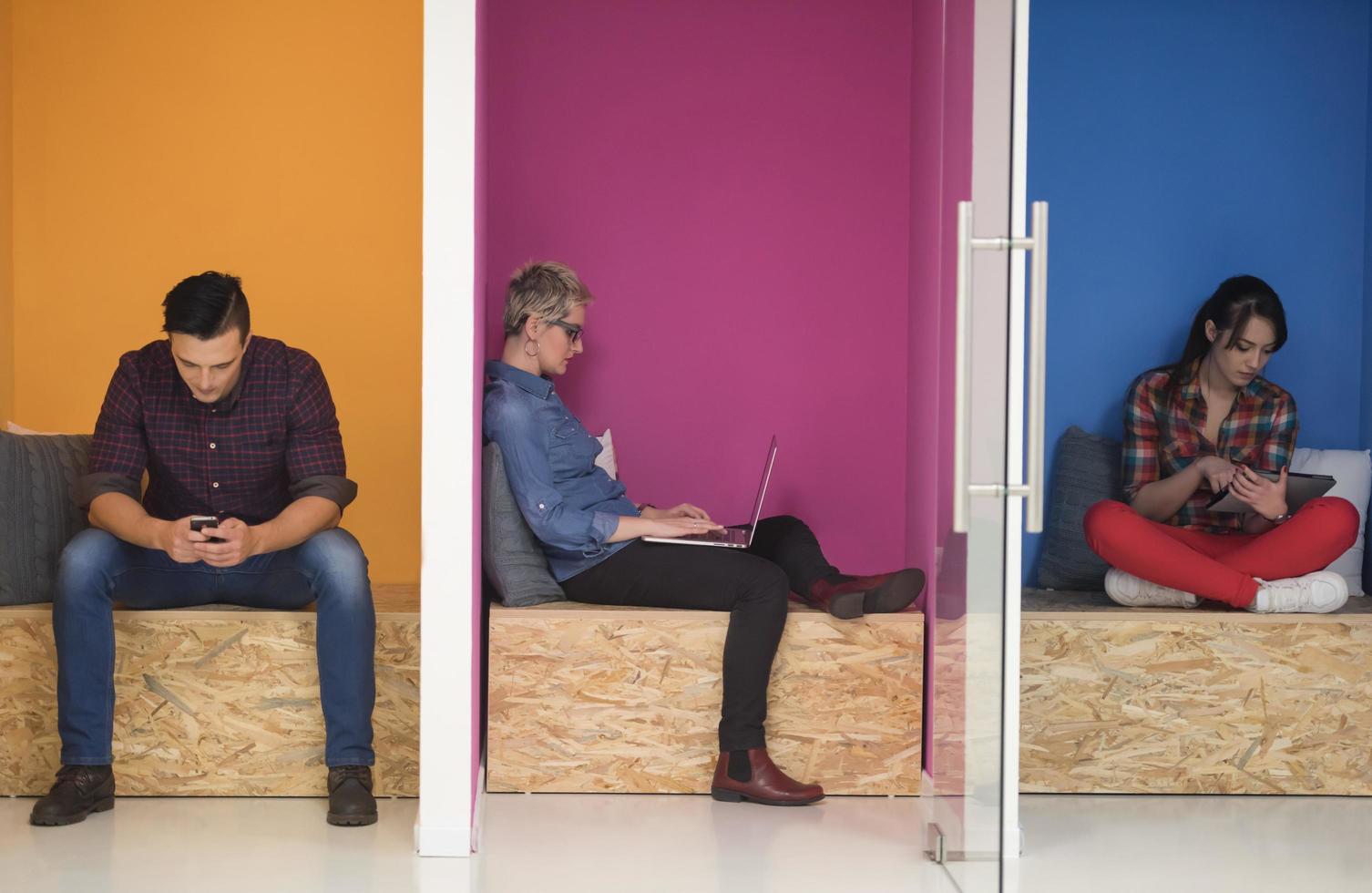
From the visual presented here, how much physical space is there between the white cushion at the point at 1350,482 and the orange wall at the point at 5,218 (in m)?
3.67

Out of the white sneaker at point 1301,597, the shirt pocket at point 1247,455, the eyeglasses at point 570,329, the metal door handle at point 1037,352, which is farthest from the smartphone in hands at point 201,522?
the shirt pocket at point 1247,455

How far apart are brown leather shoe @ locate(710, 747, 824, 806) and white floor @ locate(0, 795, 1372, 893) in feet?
0.12

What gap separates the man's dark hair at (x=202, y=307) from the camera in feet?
10.5

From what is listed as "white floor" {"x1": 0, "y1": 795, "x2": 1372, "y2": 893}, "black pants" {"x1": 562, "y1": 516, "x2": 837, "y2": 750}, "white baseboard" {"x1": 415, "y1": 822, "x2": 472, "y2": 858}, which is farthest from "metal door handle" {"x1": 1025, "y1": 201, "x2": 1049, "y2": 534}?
"white baseboard" {"x1": 415, "y1": 822, "x2": 472, "y2": 858}

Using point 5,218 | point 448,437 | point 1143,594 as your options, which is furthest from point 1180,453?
point 5,218

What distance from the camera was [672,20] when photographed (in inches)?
162

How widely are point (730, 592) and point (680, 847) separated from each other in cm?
64

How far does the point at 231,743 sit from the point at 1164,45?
324cm

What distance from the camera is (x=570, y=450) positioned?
3.63 m

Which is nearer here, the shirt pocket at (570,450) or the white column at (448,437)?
the white column at (448,437)

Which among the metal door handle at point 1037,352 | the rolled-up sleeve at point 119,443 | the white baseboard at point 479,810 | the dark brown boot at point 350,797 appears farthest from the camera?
the rolled-up sleeve at point 119,443

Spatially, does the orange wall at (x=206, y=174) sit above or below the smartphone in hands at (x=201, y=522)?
above

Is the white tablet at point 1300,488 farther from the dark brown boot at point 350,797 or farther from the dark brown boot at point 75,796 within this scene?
the dark brown boot at point 75,796

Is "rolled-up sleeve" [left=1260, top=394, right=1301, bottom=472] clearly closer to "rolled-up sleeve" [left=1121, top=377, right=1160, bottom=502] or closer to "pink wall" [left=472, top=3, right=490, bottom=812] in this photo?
"rolled-up sleeve" [left=1121, top=377, right=1160, bottom=502]
